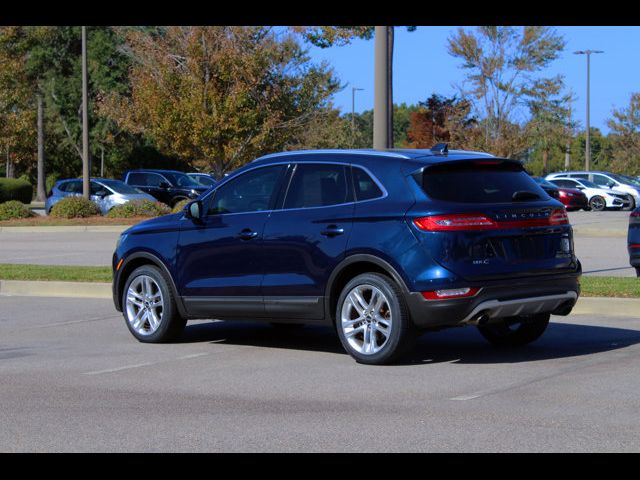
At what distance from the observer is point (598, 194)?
4253 centimetres

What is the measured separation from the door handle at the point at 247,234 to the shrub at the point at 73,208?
24.4 meters

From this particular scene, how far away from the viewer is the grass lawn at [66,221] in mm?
31938

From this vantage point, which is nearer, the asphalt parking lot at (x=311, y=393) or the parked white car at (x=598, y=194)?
the asphalt parking lot at (x=311, y=393)

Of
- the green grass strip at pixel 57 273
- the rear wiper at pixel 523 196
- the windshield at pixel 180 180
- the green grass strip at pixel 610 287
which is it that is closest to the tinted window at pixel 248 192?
the rear wiper at pixel 523 196

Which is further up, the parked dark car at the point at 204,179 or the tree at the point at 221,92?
the tree at the point at 221,92

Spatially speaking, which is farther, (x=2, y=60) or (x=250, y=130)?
(x=2, y=60)

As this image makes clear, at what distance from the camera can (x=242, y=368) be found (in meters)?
9.28

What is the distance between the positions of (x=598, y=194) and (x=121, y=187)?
61.4ft

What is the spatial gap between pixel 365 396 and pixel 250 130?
29526 millimetres

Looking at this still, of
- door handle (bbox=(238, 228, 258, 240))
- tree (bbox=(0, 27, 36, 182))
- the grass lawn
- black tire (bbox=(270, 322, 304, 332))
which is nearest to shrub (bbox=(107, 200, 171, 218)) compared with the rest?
the grass lawn

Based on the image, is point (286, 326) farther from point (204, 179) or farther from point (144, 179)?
point (204, 179)

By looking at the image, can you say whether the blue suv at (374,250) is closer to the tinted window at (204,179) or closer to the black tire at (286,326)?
the black tire at (286,326)
